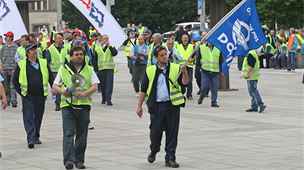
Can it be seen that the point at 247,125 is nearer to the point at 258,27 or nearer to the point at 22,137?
the point at 258,27

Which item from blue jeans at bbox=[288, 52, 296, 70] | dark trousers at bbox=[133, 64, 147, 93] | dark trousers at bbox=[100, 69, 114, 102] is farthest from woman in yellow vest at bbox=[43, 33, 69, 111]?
blue jeans at bbox=[288, 52, 296, 70]

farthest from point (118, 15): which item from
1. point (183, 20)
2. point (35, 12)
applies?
point (35, 12)

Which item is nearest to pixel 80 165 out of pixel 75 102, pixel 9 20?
pixel 75 102

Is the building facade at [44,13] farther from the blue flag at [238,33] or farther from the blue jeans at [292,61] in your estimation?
the blue flag at [238,33]

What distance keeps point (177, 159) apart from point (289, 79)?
16.6 metres

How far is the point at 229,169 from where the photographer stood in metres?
10.4

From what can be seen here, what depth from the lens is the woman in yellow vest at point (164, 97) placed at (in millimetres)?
10758

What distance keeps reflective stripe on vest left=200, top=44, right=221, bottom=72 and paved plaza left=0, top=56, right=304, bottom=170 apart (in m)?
0.92

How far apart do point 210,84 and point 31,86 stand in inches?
282

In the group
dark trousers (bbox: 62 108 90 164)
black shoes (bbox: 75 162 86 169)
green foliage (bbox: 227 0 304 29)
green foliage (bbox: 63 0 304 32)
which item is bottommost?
black shoes (bbox: 75 162 86 169)

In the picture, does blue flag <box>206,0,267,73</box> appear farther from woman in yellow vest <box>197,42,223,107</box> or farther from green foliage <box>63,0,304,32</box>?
green foliage <box>63,0,304,32</box>

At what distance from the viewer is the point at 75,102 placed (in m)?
10.5

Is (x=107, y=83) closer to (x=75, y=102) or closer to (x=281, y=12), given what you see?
(x=75, y=102)

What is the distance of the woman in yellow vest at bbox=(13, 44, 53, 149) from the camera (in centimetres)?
1256
